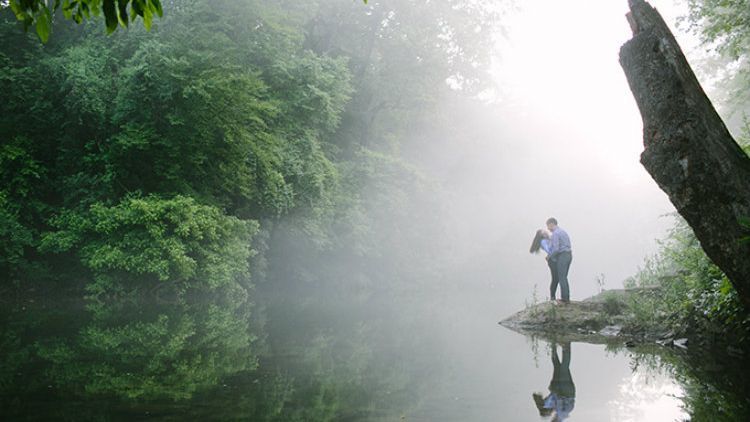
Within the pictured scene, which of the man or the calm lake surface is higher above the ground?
the man

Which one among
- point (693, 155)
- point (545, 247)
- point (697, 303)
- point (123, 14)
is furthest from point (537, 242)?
point (123, 14)

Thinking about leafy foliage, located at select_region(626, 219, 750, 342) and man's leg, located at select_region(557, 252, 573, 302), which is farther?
man's leg, located at select_region(557, 252, 573, 302)

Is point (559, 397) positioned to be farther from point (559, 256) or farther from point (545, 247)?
point (545, 247)

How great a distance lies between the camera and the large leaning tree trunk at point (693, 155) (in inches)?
187

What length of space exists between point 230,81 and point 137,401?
14.8m

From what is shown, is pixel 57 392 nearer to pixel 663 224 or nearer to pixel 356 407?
pixel 356 407

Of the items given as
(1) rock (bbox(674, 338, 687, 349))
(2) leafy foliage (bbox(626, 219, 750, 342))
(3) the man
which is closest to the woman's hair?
(3) the man

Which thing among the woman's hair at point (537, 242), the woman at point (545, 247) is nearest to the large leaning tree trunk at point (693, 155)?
the woman at point (545, 247)

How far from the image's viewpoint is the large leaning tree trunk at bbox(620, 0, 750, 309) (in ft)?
15.6

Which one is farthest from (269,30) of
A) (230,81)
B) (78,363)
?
(78,363)

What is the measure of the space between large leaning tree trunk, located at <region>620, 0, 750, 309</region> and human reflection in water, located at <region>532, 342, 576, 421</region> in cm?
176

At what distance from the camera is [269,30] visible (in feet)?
77.8

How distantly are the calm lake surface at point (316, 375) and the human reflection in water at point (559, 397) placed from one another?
0.06 feet

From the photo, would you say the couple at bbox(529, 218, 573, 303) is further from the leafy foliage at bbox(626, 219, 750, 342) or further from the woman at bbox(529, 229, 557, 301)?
the leafy foliage at bbox(626, 219, 750, 342)
